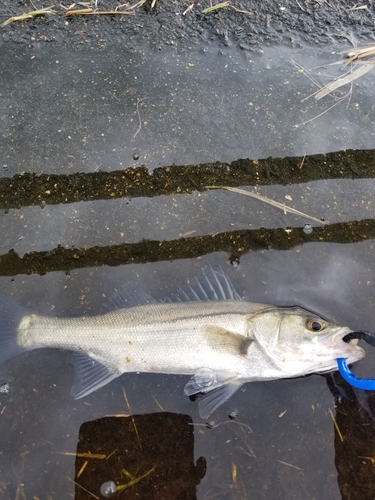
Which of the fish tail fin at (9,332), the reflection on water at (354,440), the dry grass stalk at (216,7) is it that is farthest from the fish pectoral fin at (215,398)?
the dry grass stalk at (216,7)

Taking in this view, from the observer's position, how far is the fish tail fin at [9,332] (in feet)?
10.9

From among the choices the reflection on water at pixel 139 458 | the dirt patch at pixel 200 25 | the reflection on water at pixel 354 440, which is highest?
the dirt patch at pixel 200 25

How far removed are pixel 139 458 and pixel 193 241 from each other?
178cm

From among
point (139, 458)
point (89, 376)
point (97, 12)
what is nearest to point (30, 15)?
point (97, 12)

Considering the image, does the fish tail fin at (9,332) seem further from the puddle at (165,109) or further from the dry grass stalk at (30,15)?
the dry grass stalk at (30,15)

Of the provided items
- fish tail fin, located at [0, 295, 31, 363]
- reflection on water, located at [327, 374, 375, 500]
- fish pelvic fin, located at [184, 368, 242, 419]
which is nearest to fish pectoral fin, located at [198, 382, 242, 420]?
fish pelvic fin, located at [184, 368, 242, 419]

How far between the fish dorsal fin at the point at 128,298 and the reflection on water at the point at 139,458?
0.85 metres

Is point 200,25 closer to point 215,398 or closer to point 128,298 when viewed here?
point 128,298

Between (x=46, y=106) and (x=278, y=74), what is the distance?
2425 mm

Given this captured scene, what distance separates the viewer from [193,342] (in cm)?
325

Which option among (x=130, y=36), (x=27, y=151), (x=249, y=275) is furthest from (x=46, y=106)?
(x=249, y=275)

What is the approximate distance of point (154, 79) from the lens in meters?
4.50

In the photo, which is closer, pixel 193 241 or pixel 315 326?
pixel 315 326

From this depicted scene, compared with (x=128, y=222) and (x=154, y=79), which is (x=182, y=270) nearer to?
(x=128, y=222)
